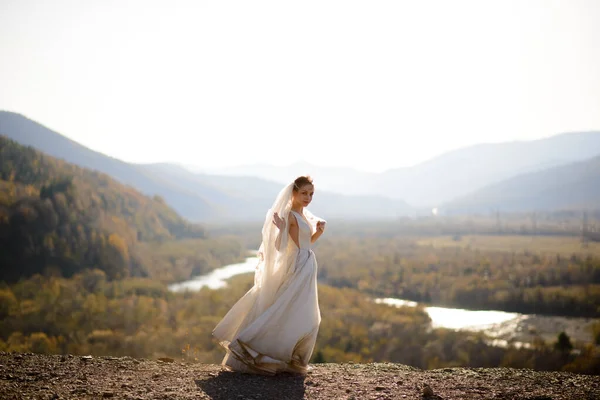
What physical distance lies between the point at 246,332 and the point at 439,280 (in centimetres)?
8730

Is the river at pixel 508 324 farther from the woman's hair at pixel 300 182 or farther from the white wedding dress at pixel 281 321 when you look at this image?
the woman's hair at pixel 300 182

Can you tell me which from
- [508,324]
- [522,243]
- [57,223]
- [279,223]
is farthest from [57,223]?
[522,243]

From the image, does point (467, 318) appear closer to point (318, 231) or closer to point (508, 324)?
point (508, 324)

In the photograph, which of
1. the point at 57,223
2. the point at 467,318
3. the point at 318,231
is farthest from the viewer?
the point at 57,223

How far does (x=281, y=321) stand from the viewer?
8.05 meters

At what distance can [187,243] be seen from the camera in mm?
123625

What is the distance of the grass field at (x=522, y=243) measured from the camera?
125938mm

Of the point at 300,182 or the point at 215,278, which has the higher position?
the point at 300,182

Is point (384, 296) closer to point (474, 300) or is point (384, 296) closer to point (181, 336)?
point (474, 300)

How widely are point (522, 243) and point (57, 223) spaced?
4783 inches

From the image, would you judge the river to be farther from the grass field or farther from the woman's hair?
the grass field

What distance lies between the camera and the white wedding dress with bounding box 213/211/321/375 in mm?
7941

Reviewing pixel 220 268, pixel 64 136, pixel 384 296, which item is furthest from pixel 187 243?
pixel 64 136

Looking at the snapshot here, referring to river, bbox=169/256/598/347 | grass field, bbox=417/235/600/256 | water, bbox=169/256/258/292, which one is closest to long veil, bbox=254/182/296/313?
river, bbox=169/256/598/347
